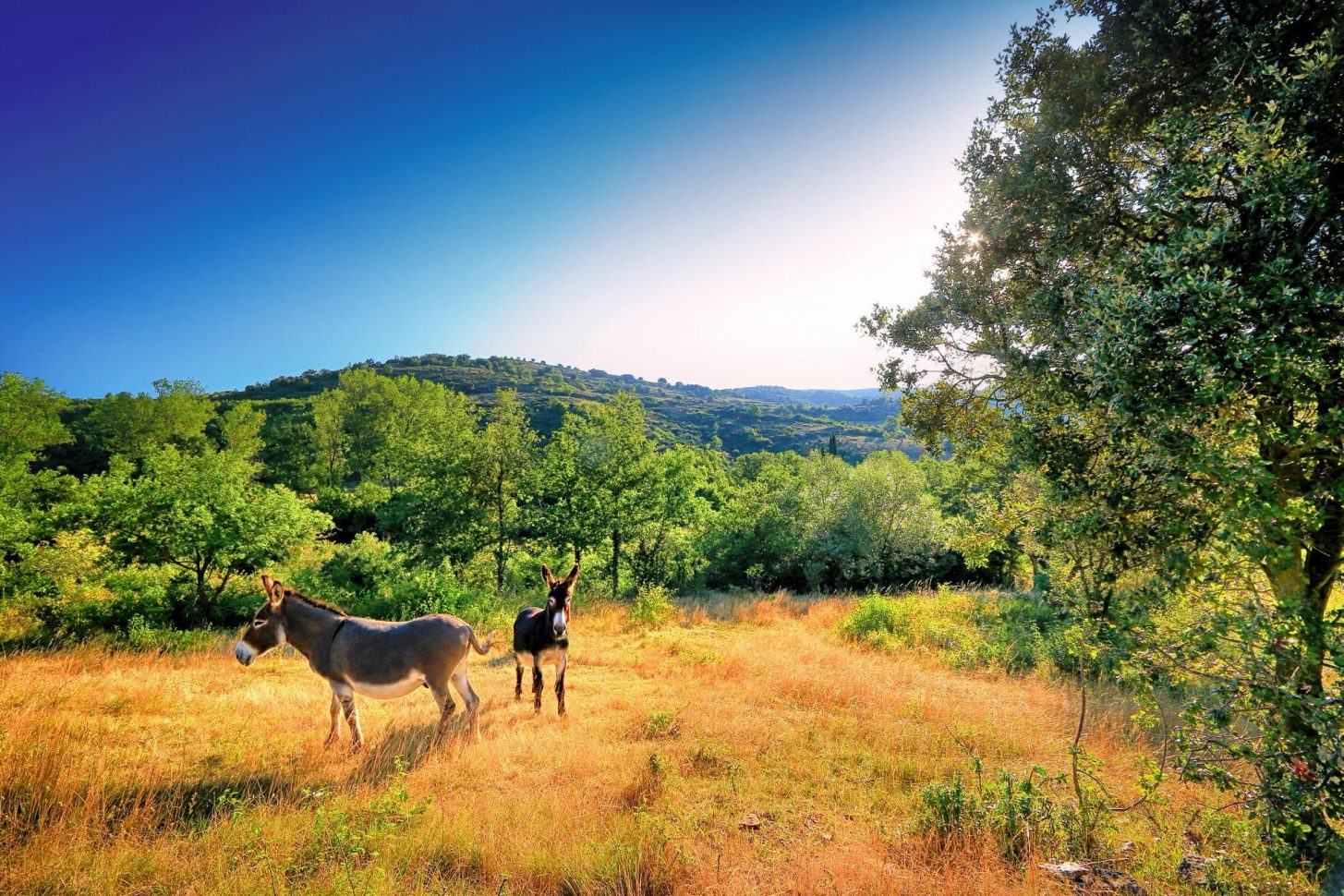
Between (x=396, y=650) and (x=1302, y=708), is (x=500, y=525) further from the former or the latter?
(x=1302, y=708)

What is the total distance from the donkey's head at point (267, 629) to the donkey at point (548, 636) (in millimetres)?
3961

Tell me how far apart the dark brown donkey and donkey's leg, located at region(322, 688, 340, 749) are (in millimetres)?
12

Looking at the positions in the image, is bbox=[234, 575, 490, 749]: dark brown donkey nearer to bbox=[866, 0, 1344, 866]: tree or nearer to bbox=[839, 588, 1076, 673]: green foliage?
bbox=[866, 0, 1344, 866]: tree

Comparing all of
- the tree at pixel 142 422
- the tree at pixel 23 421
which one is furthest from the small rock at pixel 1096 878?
the tree at pixel 142 422

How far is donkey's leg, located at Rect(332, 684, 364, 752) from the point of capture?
719 centimetres

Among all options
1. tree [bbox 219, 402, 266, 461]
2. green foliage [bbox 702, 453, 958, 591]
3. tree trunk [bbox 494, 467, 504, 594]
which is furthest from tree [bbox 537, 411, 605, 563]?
tree [bbox 219, 402, 266, 461]

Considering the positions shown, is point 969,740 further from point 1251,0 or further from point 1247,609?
point 1251,0

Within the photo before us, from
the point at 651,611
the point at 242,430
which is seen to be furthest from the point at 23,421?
the point at 651,611

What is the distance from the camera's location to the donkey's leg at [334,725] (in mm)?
7227

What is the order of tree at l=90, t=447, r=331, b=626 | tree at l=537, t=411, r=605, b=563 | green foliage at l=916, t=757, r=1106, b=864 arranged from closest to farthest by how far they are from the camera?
green foliage at l=916, t=757, r=1106, b=864, tree at l=90, t=447, r=331, b=626, tree at l=537, t=411, r=605, b=563

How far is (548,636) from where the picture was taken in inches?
358

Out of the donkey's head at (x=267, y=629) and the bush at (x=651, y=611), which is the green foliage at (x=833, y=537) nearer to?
the bush at (x=651, y=611)

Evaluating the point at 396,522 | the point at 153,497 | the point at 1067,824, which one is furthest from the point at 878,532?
the point at 153,497

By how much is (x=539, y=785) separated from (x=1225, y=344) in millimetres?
8333
